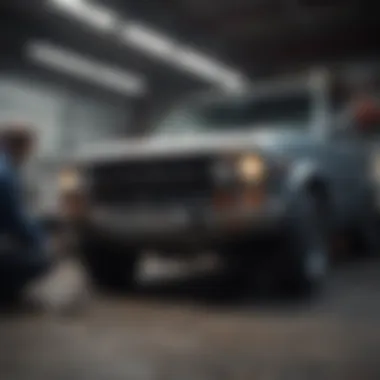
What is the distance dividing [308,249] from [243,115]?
119 centimetres

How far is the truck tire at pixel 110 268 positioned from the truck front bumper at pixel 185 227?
0.94 ft

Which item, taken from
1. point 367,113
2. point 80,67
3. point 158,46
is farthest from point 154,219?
point 158,46

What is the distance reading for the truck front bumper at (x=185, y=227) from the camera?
2820 millimetres

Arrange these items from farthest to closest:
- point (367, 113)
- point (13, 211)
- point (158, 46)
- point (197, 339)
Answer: point (158, 46), point (367, 113), point (13, 211), point (197, 339)

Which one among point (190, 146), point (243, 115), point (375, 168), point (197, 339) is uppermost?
point (243, 115)

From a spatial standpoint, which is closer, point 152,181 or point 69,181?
point 152,181

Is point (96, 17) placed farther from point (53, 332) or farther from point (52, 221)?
point (53, 332)

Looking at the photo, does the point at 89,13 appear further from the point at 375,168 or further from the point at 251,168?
the point at 375,168

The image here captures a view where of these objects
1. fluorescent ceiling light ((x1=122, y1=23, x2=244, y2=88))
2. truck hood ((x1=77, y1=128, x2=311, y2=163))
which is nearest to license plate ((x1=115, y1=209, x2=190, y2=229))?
truck hood ((x1=77, y1=128, x2=311, y2=163))

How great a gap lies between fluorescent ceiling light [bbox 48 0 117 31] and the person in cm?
145

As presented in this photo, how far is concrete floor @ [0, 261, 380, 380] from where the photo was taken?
1.89m

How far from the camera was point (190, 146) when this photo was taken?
302 cm

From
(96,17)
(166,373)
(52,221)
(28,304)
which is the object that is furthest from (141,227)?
(96,17)

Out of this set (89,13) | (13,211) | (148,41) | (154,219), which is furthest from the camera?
(148,41)
